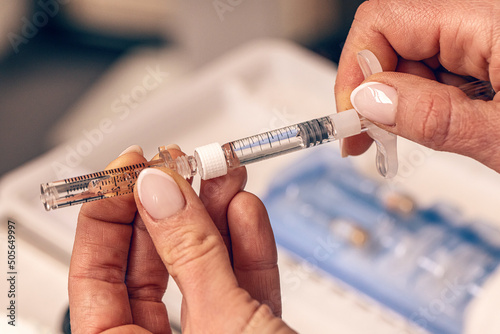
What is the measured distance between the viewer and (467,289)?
1.01 metres

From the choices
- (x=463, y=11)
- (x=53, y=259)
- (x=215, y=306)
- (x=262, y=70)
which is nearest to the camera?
(x=215, y=306)

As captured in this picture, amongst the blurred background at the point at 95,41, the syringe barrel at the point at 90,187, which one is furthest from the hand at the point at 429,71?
the blurred background at the point at 95,41

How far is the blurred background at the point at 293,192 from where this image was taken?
97 centimetres

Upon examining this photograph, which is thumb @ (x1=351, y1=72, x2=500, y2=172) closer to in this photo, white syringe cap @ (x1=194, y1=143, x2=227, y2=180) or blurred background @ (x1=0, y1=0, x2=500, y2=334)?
white syringe cap @ (x1=194, y1=143, x2=227, y2=180)

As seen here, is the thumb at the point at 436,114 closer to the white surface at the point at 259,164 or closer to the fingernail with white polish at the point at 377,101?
the fingernail with white polish at the point at 377,101

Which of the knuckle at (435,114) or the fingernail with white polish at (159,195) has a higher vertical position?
the fingernail with white polish at (159,195)

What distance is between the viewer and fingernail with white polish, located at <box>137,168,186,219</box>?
599 millimetres

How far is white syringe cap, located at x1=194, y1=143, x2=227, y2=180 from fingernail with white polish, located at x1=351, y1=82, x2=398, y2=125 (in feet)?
0.70

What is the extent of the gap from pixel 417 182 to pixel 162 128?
642 millimetres

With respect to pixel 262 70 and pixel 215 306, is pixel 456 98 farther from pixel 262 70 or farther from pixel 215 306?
pixel 262 70

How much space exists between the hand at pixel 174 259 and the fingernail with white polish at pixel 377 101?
0.22 metres

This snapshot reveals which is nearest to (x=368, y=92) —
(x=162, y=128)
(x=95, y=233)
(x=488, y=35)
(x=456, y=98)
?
(x=456, y=98)

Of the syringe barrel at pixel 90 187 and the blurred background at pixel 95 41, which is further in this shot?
the blurred background at pixel 95 41

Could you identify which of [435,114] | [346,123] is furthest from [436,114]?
[346,123]
